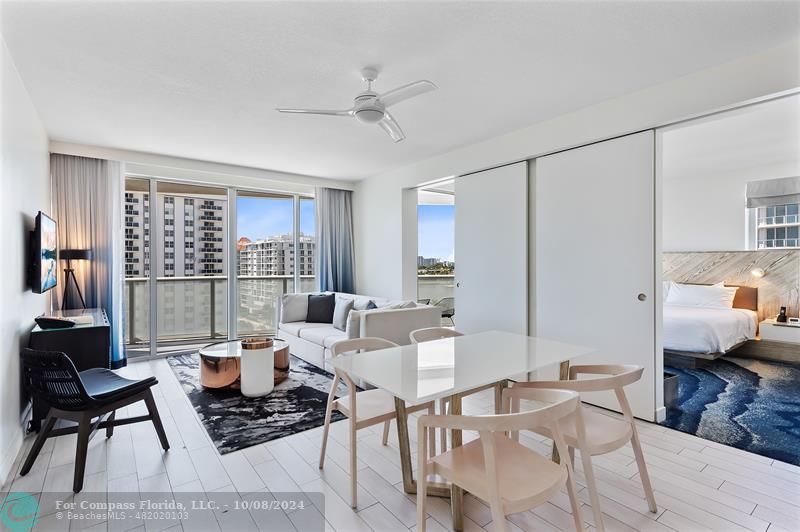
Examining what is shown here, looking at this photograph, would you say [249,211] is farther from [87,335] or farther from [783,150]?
[783,150]

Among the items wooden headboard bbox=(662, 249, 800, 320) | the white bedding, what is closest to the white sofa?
the white bedding

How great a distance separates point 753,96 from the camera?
8.18 ft

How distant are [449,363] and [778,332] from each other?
5.42 meters

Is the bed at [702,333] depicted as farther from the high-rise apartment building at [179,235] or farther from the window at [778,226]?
the high-rise apartment building at [179,235]

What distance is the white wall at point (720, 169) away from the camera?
399cm

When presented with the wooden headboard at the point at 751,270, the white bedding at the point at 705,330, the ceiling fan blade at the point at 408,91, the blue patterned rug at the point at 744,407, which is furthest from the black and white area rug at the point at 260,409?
the wooden headboard at the point at 751,270

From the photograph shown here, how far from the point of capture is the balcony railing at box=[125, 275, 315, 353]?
5.18 meters

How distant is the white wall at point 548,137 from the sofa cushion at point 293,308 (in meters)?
1.12

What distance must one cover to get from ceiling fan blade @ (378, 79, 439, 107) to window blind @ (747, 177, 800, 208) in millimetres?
5642

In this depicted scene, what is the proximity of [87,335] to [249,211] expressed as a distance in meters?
3.12

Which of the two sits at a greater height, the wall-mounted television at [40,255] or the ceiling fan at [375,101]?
the ceiling fan at [375,101]

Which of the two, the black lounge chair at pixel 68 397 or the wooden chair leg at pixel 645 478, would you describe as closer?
the wooden chair leg at pixel 645 478

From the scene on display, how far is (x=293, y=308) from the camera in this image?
5383 millimetres

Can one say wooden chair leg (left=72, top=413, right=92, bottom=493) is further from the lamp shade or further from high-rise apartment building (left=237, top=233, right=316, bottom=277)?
high-rise apartment building (left=237, top=233, right=316, bottom=277)
